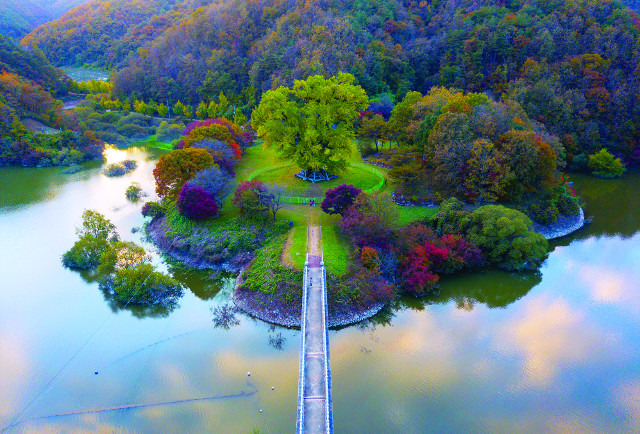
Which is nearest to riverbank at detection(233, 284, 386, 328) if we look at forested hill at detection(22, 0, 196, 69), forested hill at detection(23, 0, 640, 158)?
forested hill at detection(23, 0, 640, 158)

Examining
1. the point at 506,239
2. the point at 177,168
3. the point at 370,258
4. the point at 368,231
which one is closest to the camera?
the point at 370,258

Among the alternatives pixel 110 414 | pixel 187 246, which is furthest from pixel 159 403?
pixel 187 246

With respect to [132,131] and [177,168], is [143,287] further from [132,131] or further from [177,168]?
[132,131]

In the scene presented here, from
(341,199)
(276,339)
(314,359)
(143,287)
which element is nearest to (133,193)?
(143,287)

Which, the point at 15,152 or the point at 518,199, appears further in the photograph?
the point at 15,152

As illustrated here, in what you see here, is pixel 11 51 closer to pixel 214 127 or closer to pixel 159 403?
pixel 214 127

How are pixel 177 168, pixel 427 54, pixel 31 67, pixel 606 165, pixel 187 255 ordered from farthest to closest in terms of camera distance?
1. pixel 31 67
2. pixel 427 54
3. pixel 606 165
4. pixel 177 168
5. pixel 187 255

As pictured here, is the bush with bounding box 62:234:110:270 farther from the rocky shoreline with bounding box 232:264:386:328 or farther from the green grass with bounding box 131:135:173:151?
the green grass with bounding box 131:135:173:151
